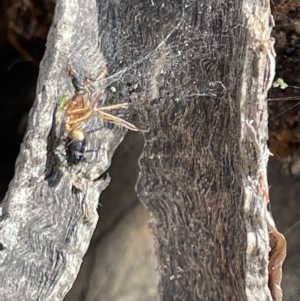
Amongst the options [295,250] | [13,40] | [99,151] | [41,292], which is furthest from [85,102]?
[295,250]

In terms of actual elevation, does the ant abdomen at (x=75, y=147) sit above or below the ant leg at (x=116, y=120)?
above

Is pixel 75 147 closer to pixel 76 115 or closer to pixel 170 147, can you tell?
pixel 76 115

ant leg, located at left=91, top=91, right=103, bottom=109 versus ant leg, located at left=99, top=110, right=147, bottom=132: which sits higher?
ant leg, located at left=91, top=91, right=103, bottom=109

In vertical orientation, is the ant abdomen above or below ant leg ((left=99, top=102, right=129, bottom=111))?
above

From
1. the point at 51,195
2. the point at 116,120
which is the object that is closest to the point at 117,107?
the point at 116,120

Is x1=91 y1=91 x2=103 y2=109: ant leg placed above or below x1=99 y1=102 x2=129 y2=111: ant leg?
above

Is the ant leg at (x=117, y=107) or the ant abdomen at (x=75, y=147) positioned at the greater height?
the ant abdomen at (x=75, y=147)

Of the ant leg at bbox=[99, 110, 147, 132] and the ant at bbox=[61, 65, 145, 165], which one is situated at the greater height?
the ant at bbox=[61, 65, 145, 165]

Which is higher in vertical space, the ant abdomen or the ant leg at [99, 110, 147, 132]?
the ant abdomen

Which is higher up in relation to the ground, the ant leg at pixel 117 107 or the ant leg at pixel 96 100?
the ant leg at pixel 96 100
